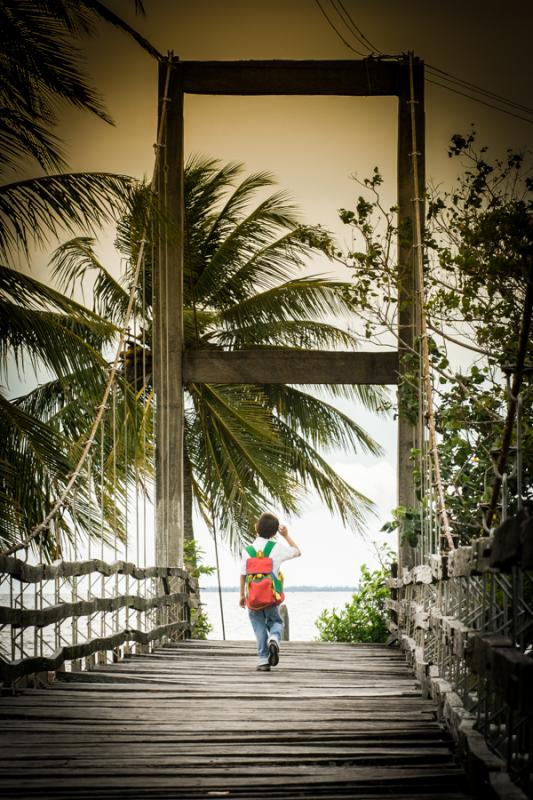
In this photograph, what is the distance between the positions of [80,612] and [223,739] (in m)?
2.74

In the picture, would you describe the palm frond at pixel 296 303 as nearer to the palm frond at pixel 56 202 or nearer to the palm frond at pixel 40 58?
the palm frond at pixel 56 202

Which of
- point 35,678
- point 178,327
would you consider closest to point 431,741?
point 35,678

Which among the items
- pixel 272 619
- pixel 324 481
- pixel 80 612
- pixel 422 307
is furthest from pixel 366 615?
pixel 80 612

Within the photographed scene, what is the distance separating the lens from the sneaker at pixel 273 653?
26.9 feet

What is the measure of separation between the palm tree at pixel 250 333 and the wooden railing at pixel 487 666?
31.0 feet

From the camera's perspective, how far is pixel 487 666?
3.64 metres

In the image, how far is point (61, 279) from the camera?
16.3m

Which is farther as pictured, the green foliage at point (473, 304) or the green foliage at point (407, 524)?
the green foliage at point (407, 524)

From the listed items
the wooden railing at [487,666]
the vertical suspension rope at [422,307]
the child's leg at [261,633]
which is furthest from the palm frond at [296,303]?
the wooden railing at [487,666]

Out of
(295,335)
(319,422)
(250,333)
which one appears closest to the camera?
(295,335)

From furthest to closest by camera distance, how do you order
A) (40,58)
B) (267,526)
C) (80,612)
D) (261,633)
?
1. (267,526)
2. (261,633)
3. (40,58)
4. (80,612)

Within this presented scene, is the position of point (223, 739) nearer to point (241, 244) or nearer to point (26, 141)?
point (26, 141)

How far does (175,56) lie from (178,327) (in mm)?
2792

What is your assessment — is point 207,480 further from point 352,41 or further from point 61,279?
point 352,41
